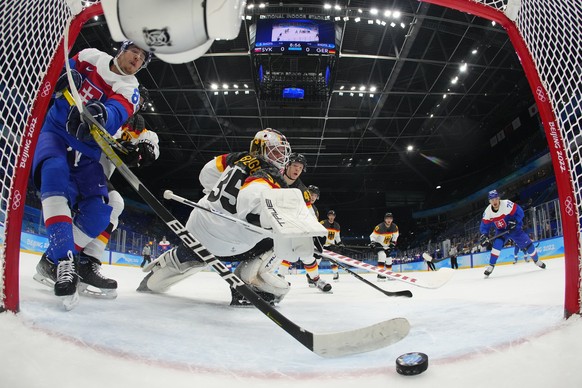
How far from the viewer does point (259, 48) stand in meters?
7.77

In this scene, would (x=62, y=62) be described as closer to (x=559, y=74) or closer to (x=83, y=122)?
(x=83, y=122)

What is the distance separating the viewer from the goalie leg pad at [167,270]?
2.47 meters

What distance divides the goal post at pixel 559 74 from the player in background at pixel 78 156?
1.37 m

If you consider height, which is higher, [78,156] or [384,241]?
[78,156]

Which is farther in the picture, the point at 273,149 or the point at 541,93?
the point at 273,149

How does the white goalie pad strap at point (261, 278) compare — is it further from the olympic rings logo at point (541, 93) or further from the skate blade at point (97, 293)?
the olympic rings logo at point (541, 93)

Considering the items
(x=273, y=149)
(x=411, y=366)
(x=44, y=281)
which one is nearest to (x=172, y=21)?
(x=411, y=366)

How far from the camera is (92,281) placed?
6.75ft

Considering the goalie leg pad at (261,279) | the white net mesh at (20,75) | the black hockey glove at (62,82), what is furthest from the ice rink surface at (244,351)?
the black hockey glove at (62,82)

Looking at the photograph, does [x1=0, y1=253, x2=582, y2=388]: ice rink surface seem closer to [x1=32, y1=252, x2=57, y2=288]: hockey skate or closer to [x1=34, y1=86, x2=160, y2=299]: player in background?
[x1=32, y1=252, x2=57, y2=288]: hockey skate

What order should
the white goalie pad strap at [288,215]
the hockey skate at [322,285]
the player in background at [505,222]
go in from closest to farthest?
the white goalie pad strap at [288,215]
the hockey skate at [322,285]
the player in background at [505,222]

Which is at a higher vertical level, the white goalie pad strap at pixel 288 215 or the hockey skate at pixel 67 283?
the white goalie pad strap at pixel 288 215

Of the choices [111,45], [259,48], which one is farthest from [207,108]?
[259,48]

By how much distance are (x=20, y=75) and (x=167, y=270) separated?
4.65 ft
